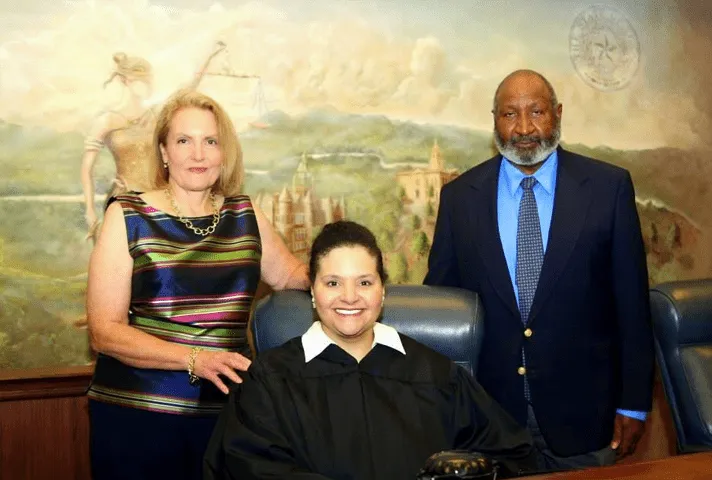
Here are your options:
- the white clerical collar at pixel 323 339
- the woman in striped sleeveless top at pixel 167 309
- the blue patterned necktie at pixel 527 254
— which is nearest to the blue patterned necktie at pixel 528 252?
the blue patterned necktie at pixel 527 254

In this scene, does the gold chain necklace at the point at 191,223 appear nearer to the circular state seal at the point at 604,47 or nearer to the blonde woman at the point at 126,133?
the blonde woman at the point at 126,133

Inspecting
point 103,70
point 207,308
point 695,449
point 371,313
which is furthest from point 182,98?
point 695,449

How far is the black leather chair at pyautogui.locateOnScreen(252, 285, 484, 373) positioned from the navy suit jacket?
23cm

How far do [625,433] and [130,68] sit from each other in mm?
2421

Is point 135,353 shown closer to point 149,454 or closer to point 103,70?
point 149,454

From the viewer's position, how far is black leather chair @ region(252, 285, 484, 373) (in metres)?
2.55

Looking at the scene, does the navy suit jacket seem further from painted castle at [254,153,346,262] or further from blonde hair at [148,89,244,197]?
painted castle at [254,153,346,262]

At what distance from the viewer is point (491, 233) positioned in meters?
2.85

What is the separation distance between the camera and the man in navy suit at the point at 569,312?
2746mm

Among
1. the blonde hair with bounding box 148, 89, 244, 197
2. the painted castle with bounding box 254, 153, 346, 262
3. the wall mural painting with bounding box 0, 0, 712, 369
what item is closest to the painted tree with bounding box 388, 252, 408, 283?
the wall mural painting with bounding box 0, 0, 712, 369

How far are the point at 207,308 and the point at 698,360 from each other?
4.80 feet

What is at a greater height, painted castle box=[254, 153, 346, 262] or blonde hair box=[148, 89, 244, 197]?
blonde hair box=[148, 89, 244, 197]

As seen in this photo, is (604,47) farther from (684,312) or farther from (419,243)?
(684,312)

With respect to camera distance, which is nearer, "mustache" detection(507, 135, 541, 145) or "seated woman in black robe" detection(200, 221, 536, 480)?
"seated woman in black robe" detection(200, 221, 536, 480)
